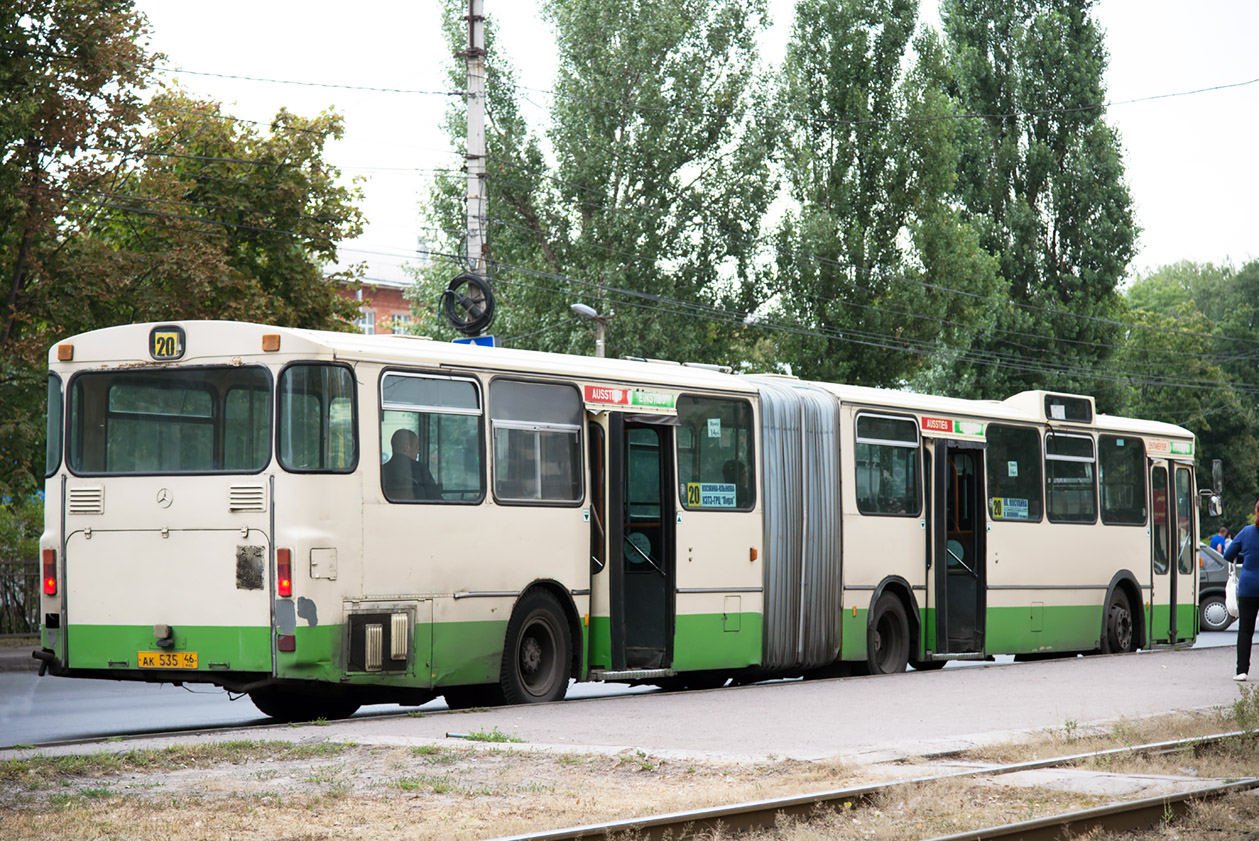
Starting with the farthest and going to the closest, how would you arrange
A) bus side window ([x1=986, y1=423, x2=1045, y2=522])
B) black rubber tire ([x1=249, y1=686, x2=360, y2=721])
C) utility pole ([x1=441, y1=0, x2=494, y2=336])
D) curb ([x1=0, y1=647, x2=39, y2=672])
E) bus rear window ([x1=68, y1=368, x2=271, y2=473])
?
1. utility pole ([x1=441, y1=0, x2=494, y2=336])
2. curb ([x1=0, y1=647, x2=39, y2=672])
3. bus side window ([x1=986, y1=423, x2=1045, y2=522])
4. black rubber tire ([x1=249, y1=686, x2=360, y2=721])
5. bus rear window ([x1=68, y1=368, x2=271, y2=473])

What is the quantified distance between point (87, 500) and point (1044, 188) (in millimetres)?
42487

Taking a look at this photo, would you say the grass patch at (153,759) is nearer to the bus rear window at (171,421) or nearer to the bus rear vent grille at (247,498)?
the bus rear vent grille at (247,498)

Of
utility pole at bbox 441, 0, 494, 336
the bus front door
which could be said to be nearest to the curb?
utility pole at bbox 441, 0, 494, 336

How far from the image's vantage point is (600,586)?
578 inches

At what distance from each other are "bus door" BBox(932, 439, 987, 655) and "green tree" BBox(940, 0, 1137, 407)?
3072 centimetres

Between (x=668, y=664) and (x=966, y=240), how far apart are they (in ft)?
104

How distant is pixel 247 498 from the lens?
12148 millimetres

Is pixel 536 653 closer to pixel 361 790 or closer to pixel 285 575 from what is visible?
pixel 285 575

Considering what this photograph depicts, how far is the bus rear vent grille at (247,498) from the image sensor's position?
1209 cm

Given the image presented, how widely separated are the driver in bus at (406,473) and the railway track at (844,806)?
520 cm

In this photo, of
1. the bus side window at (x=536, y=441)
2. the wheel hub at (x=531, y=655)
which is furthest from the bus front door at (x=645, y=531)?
the wheel hub at (x=531, y=655)

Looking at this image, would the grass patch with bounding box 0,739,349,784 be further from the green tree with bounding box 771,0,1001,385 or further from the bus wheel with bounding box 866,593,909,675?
the green tree with bounding box 771,0,1001,385

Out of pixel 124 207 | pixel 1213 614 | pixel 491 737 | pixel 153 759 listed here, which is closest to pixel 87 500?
pixel 153 759

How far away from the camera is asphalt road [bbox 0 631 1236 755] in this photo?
1278 cm
